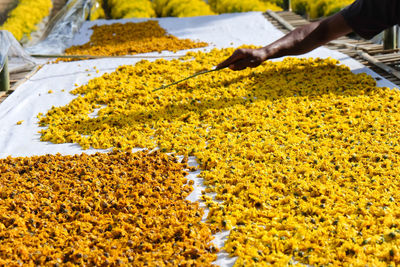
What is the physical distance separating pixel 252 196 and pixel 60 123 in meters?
2.08

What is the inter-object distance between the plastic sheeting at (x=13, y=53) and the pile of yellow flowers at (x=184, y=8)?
463 centimetres

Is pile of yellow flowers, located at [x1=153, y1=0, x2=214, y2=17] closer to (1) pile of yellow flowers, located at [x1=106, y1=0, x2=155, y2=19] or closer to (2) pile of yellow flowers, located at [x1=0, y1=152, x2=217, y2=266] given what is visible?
(1) pile of yellow flowers, located at [x1=106, y1=0, x2=155, y2=19]

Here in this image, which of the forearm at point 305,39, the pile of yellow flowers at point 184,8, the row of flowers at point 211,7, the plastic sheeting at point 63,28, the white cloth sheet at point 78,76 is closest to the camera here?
the forearm at point 305,39

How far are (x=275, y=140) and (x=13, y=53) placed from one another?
3696mm

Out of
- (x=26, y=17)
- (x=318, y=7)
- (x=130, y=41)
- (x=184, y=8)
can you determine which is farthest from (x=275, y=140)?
(x=26, y=17)

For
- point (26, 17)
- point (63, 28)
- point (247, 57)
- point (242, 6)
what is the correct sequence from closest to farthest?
point (247, 57)
point (63, 28)
point (26, 17)
point (242, 6)

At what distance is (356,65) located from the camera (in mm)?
4414

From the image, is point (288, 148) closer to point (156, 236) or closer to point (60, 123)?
point (156, 236)

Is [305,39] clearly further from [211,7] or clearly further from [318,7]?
[211,7]

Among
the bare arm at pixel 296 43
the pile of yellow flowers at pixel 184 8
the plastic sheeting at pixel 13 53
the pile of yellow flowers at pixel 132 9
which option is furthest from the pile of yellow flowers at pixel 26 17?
the bare arm at pixel 296 43

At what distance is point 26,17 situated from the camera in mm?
8297

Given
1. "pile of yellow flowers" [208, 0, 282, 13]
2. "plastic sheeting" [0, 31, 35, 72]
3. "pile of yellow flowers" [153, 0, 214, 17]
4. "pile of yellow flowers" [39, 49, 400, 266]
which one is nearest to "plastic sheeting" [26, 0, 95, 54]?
"plastic sheeting" [0, 31, 35, 72]

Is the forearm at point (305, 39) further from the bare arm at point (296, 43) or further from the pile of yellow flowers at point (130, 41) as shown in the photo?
the pile of yellow flowers at point (130, 41)

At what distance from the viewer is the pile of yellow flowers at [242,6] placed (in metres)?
8.83
